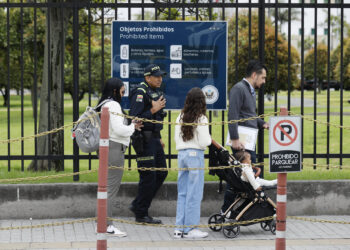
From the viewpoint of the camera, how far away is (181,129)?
7.29m

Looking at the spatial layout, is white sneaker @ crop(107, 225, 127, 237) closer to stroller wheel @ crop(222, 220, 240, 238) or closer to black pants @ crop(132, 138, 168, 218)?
black pants @ crop(132, 138, 168, 218)

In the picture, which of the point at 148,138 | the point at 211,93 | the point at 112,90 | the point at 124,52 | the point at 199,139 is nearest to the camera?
the point at 199,139

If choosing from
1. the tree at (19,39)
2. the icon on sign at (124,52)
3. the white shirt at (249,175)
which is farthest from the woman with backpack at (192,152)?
the tree at (19,39)

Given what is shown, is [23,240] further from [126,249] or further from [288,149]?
[288,149]

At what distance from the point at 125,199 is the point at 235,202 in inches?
56.5

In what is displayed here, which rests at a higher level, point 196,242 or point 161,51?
point 161,51

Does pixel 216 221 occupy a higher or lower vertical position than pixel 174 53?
lower

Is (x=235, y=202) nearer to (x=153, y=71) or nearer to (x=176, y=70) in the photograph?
(x=153, y=71)

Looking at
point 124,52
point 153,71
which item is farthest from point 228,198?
point 124,52

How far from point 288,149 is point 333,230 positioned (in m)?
→ 2.33

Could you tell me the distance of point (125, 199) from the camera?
8250mm

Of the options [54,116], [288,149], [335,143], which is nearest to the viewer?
[288,149]

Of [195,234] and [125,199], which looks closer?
[195,234]

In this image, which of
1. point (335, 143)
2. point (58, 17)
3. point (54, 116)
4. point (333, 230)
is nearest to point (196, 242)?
point (333, 230)
